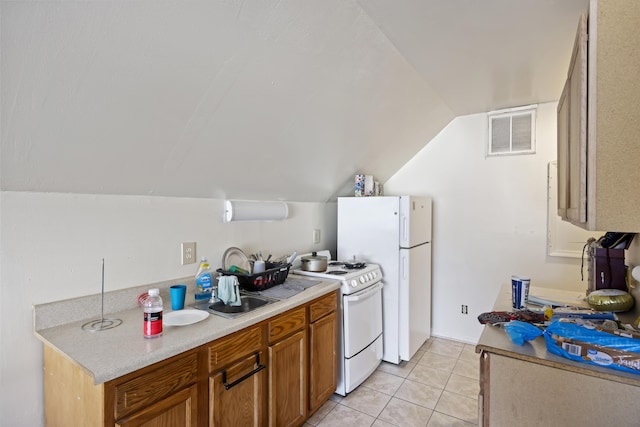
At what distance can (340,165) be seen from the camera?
2.69 m

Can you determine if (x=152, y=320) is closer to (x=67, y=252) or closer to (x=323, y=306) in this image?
(x=67, y=252)

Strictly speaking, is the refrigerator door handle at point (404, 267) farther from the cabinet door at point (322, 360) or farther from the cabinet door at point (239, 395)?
the cabinet door at point (239, 395)

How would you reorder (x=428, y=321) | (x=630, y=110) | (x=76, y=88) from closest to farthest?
(x=630, y=110) < (x=76, y=88) < (x=428, y=321)

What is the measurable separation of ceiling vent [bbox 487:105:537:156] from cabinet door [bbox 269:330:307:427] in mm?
2493

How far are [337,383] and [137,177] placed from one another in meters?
1.87

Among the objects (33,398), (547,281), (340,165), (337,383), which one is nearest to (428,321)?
(547,281)

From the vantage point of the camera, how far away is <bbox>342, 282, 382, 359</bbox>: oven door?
2244mm

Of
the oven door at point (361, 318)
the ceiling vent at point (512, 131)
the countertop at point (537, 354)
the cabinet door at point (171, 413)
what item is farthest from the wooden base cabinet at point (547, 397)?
the ceiling vent at point (512, 131)

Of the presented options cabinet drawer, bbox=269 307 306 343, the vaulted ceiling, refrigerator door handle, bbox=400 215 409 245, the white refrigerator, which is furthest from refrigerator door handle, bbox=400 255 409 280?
cabinet drawer, bbox=269 307 306 343

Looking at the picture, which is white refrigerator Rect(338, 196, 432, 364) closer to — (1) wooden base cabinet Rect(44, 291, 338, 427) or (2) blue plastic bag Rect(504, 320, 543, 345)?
(1) wooden base cabinet Rect(44, 291, 338, 427)

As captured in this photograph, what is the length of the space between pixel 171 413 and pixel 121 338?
347 millimetres

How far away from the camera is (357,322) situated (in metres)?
2.34

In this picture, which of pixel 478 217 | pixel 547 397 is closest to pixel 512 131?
pixel 478 217

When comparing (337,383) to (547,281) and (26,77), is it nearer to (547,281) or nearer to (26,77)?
(547,281)
